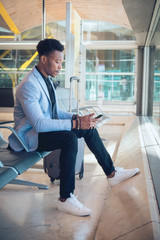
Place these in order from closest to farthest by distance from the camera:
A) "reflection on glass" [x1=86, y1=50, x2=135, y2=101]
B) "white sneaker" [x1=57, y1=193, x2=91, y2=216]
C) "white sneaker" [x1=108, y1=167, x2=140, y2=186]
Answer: "white sneaker" [x1=57, y1=193, x2=91, y2=216]
"white sneaker" [x1=108, y1=167, x2=140, y2=186]
"reflection on glass" [x1=86, y1=50, x2=135, y2=101]

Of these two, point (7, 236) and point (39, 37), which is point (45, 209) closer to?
point (7, 236)

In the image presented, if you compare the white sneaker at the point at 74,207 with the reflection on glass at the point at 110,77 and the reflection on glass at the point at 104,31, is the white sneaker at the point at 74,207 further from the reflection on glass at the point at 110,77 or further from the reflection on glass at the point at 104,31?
the reflection on glass at the point at 110,77

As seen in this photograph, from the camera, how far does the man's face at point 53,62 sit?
2128mm

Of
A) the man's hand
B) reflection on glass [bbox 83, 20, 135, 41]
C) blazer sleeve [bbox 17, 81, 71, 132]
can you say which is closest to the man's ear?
blazer sleeve [bbox 17, 81, 71, 132]

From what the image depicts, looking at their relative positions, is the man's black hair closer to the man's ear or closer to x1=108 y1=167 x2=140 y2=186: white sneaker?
the man's ear

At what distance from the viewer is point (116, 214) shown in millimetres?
1953

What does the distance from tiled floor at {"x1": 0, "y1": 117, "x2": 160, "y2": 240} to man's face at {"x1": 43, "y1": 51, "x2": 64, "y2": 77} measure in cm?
102

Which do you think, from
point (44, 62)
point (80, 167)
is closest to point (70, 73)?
point (80, 167)

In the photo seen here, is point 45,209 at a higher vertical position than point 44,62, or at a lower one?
lower

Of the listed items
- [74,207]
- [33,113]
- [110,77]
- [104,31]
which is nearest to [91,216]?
[74,207]

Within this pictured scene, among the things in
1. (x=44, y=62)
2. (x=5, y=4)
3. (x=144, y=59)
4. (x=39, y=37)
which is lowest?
(x=44, y=62)

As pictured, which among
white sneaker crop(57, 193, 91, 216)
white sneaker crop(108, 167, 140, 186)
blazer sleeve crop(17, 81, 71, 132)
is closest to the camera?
blazer sleeve crop(17, 81, 71, 132)

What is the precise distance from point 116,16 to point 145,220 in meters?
9.35

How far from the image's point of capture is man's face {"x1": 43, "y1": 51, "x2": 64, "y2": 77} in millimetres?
2128
